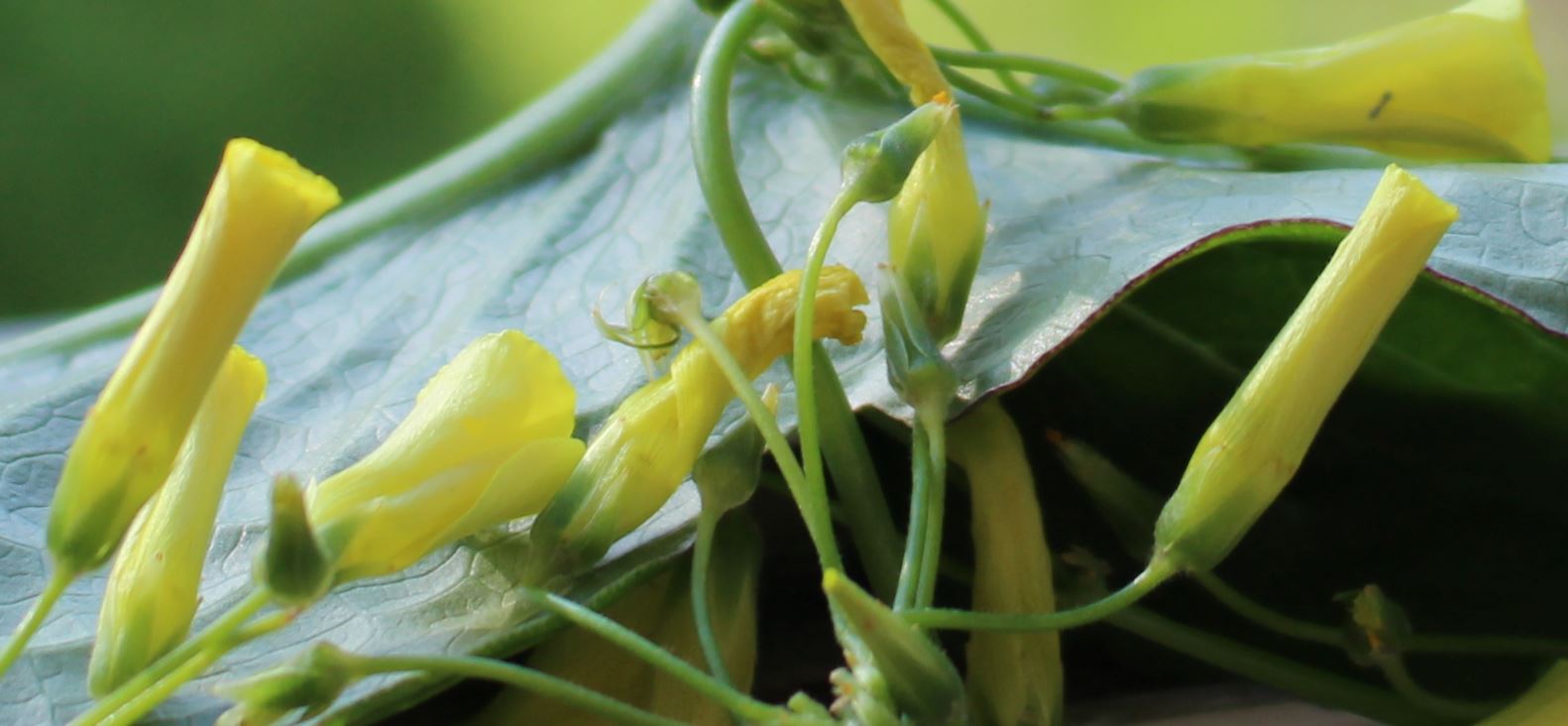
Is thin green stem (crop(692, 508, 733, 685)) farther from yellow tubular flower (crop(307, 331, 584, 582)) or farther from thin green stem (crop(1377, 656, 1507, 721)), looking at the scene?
thin green stem (crop(1377, 656, 1507, 721))

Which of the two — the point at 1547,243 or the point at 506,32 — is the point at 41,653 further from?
the point at 506,32

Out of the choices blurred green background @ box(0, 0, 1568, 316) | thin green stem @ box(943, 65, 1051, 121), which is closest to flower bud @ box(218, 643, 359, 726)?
thin green stem @ box(943, 65, 1051, 121)

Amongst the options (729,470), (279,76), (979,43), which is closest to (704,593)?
(729,470)

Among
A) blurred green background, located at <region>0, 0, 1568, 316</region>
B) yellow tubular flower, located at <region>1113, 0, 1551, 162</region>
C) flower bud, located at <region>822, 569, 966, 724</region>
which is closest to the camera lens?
flower bud, located at <region>822, 569, 966, 724</region>

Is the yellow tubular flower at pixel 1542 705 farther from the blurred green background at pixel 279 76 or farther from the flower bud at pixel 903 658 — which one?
the blurred green background at pixel 279 76

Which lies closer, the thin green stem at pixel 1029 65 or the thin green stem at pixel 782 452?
the thin green stem at pixel 782 452

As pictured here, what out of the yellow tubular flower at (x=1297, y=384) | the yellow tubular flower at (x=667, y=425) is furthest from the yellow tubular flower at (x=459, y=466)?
the yellow tubular flower at (x=1297, y=384)
